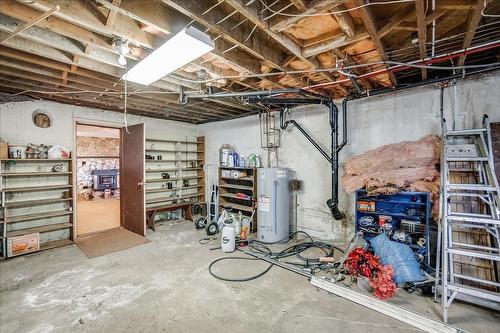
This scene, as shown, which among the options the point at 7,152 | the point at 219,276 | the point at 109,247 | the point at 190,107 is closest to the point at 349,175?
the point at 219,276

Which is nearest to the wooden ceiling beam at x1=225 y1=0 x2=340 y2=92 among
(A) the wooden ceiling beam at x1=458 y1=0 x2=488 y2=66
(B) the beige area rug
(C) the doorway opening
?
(A) the wooden ceiling beam at x1=458 y1=0 x2=488 y2=66

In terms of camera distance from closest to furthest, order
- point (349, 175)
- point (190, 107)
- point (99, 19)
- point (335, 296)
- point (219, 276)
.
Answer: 1. point (99, 19)
2. point (335, 296)
3. point (219, 276)
4. point (349, 175)
5. point (190, 107)

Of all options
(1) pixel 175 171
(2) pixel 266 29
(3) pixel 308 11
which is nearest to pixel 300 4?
(3) pixel 308 11

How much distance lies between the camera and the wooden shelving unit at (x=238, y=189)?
4.91m

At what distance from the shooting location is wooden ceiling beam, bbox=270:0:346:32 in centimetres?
160

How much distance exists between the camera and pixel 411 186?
2.97 meters

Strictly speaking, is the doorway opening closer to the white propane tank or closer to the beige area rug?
the beige area rug

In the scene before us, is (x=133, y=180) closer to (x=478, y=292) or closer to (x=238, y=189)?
(x=238, y=189)

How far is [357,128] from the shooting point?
152 inches

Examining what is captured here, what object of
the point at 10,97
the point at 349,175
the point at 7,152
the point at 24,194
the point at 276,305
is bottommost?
the point at 276,305

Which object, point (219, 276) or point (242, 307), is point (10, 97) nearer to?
point (219, 276)

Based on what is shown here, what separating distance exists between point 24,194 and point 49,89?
1936 mm

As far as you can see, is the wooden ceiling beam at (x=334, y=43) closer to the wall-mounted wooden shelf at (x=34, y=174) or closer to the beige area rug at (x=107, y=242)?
the beige area rug at (x=107, y=242)

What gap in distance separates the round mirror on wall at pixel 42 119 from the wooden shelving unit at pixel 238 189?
11.1ft
